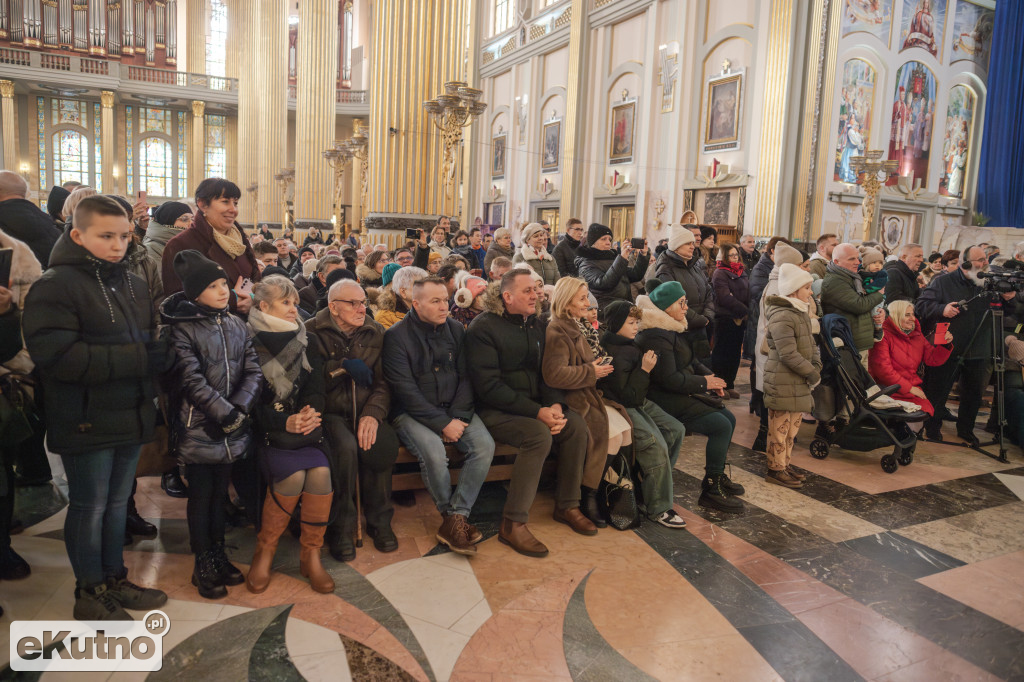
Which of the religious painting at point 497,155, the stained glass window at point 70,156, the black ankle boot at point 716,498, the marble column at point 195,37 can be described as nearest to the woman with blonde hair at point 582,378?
the black ankle boot at point 716,498

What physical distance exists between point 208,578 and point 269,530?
29 cm

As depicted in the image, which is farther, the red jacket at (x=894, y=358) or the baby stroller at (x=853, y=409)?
the red jacket at (x=894, y=358)

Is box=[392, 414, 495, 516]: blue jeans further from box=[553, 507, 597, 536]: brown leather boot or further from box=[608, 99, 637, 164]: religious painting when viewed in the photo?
box=[608, 99, 637, 164]: religious painting

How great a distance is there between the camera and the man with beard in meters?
5.32

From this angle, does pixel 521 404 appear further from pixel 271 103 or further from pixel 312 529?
pixel 271 103

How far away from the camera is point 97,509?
2.50m

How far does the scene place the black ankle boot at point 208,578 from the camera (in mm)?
2684

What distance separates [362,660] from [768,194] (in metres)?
11.5

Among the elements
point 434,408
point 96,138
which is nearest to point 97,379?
point 434,408

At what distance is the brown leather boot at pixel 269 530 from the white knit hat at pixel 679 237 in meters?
3.67

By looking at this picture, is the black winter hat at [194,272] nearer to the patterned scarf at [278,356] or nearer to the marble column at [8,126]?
the patterned scarf at [278,356]

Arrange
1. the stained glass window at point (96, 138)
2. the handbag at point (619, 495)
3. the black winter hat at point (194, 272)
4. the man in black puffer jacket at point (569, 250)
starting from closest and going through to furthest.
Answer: the black winter hat at point (194, 272), the handbag at point (619, 495), the man in black puffer jacket at point (569, 250), the stained glass window at point (96, 138)

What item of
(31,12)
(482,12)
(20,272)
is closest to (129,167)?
(31,12)

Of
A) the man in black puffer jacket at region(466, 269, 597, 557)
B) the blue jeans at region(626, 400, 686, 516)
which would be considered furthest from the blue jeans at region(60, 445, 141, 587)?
the blue jeans at region(626, 400, 686, 516)
